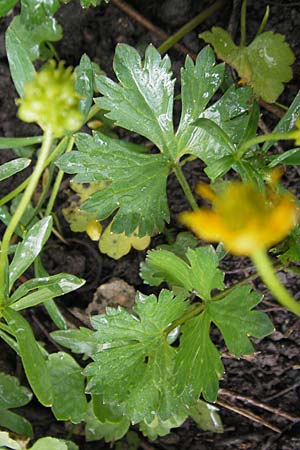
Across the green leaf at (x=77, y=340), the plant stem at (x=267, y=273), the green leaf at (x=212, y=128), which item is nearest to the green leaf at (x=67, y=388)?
the green leaf at (x=77, y=340)

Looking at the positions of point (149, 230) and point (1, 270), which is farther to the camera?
point (149, 230)

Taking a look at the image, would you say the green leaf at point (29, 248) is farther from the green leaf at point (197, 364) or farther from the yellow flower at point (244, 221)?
the yellow flower at point (244, 221)

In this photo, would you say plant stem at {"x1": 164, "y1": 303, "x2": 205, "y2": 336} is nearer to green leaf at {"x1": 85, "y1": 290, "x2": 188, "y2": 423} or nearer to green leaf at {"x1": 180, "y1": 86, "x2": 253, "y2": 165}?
green leaf at {"x1": 85, "y1": 290, "x2": 188, "y2": 423}

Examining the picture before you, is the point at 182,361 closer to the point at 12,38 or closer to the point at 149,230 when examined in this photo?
the point at 149,230

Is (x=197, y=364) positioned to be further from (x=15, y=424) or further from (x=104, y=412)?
(x=15, y=424)

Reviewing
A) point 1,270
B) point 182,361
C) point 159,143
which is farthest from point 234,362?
point 1,270

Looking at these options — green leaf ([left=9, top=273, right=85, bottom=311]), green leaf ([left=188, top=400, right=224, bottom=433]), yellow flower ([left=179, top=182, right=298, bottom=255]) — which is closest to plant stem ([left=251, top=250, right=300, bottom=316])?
yellow flower ([left=179, top=182, right=298, bottom=255])

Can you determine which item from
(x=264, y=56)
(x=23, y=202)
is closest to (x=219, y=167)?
(x=23, y=202)
